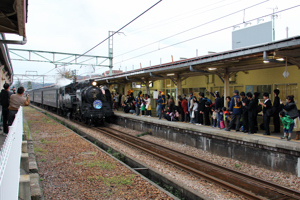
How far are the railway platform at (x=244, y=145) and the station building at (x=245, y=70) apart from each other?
2.46 meters

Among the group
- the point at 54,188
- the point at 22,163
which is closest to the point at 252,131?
the point at 54,188

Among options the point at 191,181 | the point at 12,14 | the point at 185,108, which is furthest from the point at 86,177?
the point at 185,108

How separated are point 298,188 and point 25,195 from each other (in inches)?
242

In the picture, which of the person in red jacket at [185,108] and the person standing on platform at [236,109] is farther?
the person in red jacket at [185,108]

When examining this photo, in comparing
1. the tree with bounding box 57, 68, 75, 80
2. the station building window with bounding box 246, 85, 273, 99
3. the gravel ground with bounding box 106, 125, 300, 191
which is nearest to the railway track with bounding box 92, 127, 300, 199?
the gravel ground with bounding box 106, 125, 300, 191

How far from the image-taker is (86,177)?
5.68 m

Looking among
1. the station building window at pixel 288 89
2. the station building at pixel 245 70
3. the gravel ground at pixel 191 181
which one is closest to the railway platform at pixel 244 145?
the gravel ground at pixel 191 181

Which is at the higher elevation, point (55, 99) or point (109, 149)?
point (55, 99)

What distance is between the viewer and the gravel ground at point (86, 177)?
482 centimetres

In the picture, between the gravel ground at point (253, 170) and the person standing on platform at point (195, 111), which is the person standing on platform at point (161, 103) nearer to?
the person standing on platform at point (195, 111)

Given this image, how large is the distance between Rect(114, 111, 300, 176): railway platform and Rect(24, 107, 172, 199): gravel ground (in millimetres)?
4106

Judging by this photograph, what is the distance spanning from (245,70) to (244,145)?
14.2 feet

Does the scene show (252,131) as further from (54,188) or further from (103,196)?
(54,188)

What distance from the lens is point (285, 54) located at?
25.4ft
